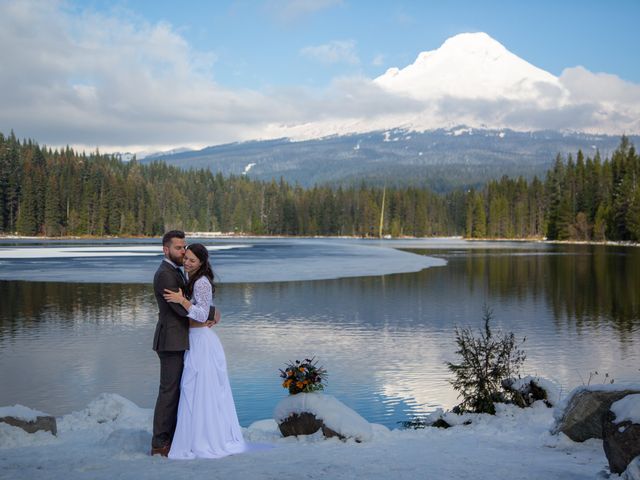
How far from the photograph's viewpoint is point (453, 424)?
10.8 m

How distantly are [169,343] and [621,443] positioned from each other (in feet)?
17.0

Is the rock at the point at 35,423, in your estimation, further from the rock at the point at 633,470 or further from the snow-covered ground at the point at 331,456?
the rock at the point at 633,470

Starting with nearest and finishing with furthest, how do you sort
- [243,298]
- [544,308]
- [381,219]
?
[544,308]
[243,298]
[381,219]

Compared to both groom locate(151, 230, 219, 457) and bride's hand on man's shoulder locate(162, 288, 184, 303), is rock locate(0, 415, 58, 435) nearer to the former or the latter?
groom locate(151, 230, 219, 457)

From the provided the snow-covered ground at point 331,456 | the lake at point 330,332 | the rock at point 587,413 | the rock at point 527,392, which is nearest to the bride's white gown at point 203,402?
the snow-covered ground at point 331,456

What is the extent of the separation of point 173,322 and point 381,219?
18149 centimetres

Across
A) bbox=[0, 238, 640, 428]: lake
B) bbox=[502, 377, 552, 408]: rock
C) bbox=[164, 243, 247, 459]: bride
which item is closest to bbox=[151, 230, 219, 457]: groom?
bbox=[164, 243, 247, 459]: bride

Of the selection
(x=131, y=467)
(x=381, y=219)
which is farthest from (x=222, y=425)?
(x=381, y=219)

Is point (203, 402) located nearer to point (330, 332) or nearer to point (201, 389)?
point (201, 389)

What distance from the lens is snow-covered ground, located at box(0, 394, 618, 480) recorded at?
759cm

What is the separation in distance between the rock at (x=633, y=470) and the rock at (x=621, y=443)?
0.31 meters

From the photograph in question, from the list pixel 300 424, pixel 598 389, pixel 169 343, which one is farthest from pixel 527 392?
pixel 169 343

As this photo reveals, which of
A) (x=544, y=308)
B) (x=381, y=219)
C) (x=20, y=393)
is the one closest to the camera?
(x=20, y=393)

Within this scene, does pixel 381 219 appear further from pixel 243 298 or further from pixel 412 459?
pixel 412 459
